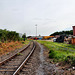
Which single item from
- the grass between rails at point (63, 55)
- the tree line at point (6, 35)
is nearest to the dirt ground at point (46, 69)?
the grass between rails at point (63, 55)

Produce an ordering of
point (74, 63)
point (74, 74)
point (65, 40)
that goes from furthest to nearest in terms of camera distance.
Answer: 1. point (65, 40)
2. point (74, 63)
3. point (74, 74)

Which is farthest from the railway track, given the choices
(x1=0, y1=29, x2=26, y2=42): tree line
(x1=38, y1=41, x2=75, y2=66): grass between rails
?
(x1=0, y1=29, x2=26, y2=42): tree line

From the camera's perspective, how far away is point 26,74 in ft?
16.1

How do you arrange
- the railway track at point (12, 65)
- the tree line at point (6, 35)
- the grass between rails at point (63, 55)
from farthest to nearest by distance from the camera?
the tree line at point (6, 35)
the grass between rails at point (63, 55)
the railway track at point (12, 65)

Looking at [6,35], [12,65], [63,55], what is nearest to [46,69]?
[12,65]

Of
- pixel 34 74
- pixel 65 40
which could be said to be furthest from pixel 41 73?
pixel 65 40

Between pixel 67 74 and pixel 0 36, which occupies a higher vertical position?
pixel 0 36

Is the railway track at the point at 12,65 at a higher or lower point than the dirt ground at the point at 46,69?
higher

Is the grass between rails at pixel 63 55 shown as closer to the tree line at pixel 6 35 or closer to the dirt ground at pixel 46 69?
the dirt ground at pixel 46 69

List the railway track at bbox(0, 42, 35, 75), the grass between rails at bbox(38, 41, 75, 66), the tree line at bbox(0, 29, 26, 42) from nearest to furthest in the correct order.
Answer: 1. the railway track at bbox(0, 42, 35, 75)
2. the grass between rails at bbox(38, 41, 75, 66)
3. the tree line at bbox(0, 29, 26, 42)

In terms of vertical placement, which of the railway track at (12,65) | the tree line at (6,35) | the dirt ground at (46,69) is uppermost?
the tree line at (6,35)

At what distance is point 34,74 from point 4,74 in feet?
Answer: 5.26

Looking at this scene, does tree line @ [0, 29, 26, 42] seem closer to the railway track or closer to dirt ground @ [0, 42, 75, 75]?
the railway track

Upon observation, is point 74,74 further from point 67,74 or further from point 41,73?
point 41,73
